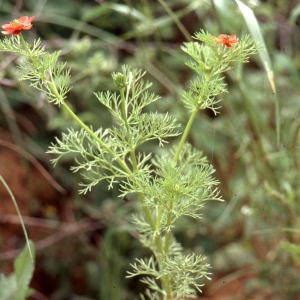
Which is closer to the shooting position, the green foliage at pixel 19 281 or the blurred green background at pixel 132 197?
the green foliage at pixel 19 281

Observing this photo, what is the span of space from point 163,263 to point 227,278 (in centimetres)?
61

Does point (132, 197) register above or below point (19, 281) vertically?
below

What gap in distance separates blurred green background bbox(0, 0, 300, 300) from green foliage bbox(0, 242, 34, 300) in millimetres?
251

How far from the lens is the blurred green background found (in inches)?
39.7

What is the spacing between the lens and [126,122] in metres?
0.51

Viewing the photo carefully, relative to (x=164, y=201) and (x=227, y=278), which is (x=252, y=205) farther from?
(x=164, y=201)

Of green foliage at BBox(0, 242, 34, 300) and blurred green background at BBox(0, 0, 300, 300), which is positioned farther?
blurred green background at BBox(0, 0, 300, 300)

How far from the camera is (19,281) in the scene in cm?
70

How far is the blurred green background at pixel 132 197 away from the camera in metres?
1.01

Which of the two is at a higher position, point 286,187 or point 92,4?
point 92,4

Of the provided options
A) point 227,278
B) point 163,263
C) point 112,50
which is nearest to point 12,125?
point 112,50

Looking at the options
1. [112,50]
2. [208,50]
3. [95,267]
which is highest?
[208,50]

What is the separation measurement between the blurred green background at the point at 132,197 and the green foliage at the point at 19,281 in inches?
9.9

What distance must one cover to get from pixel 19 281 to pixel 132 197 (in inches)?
19.0
